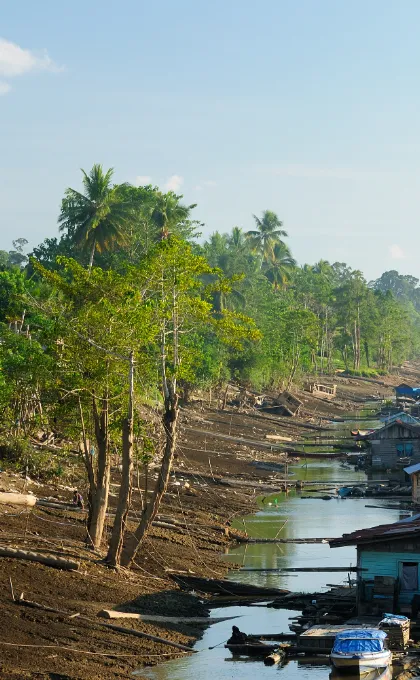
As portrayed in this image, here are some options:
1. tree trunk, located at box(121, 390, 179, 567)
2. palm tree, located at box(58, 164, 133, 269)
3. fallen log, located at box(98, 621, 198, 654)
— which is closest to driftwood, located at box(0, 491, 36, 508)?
tree trunk, located at box(121, 390, 179, 567)

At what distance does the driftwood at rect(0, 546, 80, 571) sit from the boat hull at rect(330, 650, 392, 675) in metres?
7.91

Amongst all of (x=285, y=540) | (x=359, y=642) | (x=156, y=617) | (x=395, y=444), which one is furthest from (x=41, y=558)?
(x=395, y=444)

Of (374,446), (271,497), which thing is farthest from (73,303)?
(374,446)

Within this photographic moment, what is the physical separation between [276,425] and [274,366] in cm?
1730

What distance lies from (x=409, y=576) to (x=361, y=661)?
20.1ft

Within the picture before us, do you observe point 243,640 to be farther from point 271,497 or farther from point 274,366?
point 274,366

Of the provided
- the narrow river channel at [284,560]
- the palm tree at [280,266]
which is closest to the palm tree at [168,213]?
the narrow river channel at [284,560]

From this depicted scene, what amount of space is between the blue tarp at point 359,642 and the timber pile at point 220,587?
739cm

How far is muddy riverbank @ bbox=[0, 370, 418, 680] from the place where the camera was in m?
20.5

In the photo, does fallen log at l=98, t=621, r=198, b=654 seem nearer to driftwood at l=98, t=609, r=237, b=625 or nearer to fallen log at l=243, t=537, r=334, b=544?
driftwood at l=98, t=609, r=237, b=625

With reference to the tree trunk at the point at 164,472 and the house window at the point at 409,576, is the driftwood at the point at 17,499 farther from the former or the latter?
the house window at the point at 409,576

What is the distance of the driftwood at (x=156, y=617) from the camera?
77.9ft

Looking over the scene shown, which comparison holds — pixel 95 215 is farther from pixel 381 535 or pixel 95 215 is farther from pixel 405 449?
pixel 381 535

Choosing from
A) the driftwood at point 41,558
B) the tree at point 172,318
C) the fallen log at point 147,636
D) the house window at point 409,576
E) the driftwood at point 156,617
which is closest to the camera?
the fallen log at point 147,636
